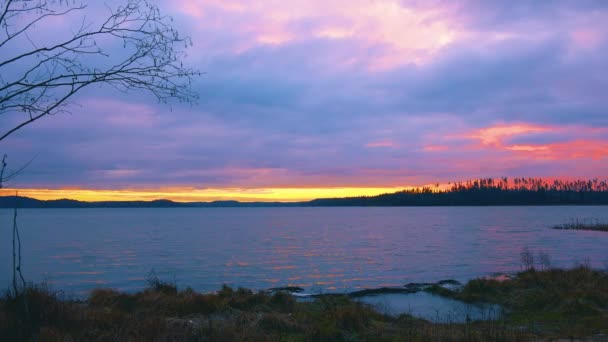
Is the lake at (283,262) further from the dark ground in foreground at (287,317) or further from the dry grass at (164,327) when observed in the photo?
the dry grass at (164,327)

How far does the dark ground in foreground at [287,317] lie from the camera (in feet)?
28.3

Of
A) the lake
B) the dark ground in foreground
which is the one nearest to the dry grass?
the dark ground in foreground

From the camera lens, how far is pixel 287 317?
48.8ft

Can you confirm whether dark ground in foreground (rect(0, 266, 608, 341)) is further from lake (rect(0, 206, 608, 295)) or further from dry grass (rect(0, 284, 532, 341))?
lake (rect(0, 206, 608, 295))

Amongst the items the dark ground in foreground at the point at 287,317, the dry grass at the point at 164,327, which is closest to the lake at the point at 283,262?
the dark ground in foreground at the point at 287,317

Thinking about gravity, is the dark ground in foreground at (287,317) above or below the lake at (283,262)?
above

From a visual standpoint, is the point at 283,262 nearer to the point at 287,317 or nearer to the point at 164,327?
the point at 287,317

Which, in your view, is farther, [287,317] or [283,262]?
[283,262]

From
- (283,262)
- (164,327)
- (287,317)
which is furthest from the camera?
(283,262)

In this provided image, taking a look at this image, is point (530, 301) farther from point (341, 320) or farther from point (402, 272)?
point (402, 272)

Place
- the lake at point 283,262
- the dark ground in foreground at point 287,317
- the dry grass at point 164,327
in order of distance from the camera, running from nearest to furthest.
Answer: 1. the dry grass at point 164,327
2. the dark ground in foreground at point 287,317
3. the lake at point 283,262

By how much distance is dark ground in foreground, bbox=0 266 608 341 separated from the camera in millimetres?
8625

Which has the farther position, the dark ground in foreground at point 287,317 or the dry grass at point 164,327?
the dark ground in foreground at point 287,317

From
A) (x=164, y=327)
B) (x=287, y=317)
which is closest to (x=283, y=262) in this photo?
(x=287, y=317)
